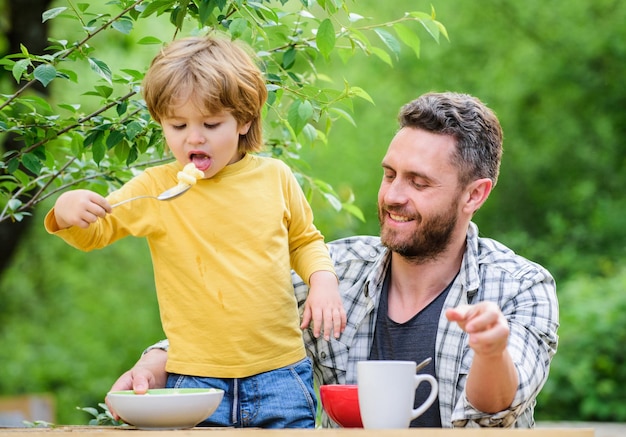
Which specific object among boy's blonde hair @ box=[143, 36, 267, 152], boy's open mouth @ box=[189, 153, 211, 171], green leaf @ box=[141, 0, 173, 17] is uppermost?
green leaf @ box=[141, 0, 173, 17]

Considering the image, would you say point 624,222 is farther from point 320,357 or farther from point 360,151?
point 320,357

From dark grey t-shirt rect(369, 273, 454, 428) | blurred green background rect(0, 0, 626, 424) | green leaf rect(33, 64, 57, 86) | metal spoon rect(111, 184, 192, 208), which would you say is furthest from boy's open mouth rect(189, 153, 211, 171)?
blurred green background rect(0, 0, 626, 424)

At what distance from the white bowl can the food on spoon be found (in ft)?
1.34

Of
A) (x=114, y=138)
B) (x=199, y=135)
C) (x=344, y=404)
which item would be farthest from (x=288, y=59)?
(x=344, y=404)

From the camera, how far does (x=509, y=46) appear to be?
10500 mm

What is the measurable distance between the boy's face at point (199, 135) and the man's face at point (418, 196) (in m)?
0.52

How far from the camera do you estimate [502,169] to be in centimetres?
1043

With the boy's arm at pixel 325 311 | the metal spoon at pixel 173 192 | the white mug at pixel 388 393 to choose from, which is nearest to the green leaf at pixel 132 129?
the metal spoon at pixel 173 192

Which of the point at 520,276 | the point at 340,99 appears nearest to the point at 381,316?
the point at 520,276

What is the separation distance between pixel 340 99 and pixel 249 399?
28.7 inches

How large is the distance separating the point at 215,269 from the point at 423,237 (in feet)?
2.03

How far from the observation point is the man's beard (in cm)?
235

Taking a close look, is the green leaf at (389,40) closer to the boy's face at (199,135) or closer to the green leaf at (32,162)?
the boy's face at (199,135)

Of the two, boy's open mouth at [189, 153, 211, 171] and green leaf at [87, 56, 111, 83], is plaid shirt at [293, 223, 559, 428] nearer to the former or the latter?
boy's open mouth at [189, 153, 211, 171]
